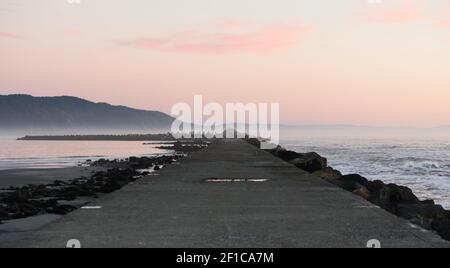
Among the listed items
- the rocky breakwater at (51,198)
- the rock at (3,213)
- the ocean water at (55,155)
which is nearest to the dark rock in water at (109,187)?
the rocky breakwater at (51,198)

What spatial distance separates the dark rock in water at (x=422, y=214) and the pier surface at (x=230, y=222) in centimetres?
135

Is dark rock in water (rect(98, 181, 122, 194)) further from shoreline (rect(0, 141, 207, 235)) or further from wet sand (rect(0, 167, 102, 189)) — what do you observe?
wet sand (rect(0, 167, 102, 189))

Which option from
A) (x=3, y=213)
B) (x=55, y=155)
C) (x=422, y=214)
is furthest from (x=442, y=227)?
(x=55, y=155)

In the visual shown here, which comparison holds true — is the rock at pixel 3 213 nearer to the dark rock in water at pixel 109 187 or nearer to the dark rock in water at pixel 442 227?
the dark rock in water at pixel 109 187

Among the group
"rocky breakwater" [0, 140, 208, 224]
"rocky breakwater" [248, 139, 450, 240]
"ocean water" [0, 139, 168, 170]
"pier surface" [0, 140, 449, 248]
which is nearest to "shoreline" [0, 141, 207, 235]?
"rocky breakwater" [0, 140, 208, 224]

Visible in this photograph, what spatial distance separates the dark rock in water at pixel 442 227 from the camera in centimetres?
875

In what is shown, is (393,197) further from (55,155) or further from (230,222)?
(55,155)

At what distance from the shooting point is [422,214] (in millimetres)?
10859

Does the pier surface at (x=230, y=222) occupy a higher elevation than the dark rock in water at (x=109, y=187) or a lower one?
higher

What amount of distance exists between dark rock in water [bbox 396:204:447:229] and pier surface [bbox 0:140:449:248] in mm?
1348

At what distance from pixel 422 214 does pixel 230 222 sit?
521 cm
